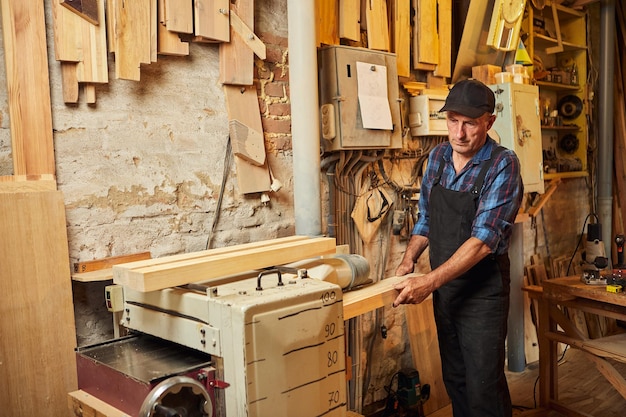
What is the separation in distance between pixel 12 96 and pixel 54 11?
31cm

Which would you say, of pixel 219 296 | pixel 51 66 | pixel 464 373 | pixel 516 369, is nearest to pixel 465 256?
pixel 464 373

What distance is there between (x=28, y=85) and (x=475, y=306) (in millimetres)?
1777

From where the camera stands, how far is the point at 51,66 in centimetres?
176

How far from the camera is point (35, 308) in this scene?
5.35 ft

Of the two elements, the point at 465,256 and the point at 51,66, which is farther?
the point at 465,256

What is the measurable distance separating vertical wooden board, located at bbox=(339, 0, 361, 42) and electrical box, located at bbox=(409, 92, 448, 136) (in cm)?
52

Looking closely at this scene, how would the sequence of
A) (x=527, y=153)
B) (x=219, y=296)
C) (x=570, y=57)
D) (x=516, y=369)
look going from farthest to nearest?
(x=570, y=57), (x=516, y=369), (x=527, y=153), (x=219, y=296)

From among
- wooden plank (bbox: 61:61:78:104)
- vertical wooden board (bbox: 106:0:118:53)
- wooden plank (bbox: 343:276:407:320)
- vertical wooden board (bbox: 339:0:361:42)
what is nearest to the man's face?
wooden plank (bbox: 343:276:407:320)

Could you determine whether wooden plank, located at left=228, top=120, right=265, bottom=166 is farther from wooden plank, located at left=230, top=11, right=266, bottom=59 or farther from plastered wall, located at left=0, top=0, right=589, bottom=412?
wooden plank, located at left=230, top=11, right=266, bottom=59

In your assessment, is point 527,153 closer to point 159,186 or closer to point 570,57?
point 570,57

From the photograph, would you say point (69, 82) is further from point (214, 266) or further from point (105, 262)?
point (214, 266)

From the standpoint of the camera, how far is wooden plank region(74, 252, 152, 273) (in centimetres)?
182

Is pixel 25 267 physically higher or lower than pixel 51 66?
lower

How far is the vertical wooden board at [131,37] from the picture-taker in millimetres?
1843
